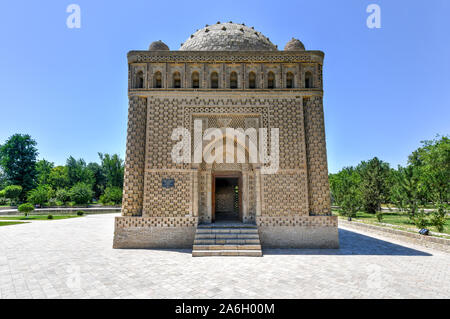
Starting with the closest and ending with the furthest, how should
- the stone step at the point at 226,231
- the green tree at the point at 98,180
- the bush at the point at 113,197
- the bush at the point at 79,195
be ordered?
1. the stone step at the point at 226,231
2. the bush at the point at 79,195
3. the bush at the point at 113,197
4. the green tree at the point at 98,180

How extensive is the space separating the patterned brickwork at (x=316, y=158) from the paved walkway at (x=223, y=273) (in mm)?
1611

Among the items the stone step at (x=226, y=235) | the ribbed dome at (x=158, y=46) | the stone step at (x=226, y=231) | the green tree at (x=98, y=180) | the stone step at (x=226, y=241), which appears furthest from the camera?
the green tree at (x=98, y=180)

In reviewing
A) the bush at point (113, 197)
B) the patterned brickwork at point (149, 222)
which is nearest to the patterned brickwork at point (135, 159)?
the patterned brickwork at point (149, 222)

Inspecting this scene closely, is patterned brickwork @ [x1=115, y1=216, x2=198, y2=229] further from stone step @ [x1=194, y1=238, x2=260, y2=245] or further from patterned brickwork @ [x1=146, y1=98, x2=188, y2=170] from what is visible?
patterned brickwork @ [x1=146, y1=98, x2=188, y2=170]

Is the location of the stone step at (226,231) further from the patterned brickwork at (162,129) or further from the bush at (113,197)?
the bush at (113,197)

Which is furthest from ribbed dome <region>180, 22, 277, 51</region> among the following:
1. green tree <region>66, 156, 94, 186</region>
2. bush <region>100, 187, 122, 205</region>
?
green tree <region>66, 156, 94, 186</region>

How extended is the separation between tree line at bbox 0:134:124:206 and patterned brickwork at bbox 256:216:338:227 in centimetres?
2555

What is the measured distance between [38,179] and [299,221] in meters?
37.7

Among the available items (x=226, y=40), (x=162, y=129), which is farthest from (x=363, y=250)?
(x=226, y=40)

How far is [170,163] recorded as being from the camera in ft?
27.9

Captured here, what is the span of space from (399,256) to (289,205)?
3.40 m

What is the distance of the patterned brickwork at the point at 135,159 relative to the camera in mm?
8305
